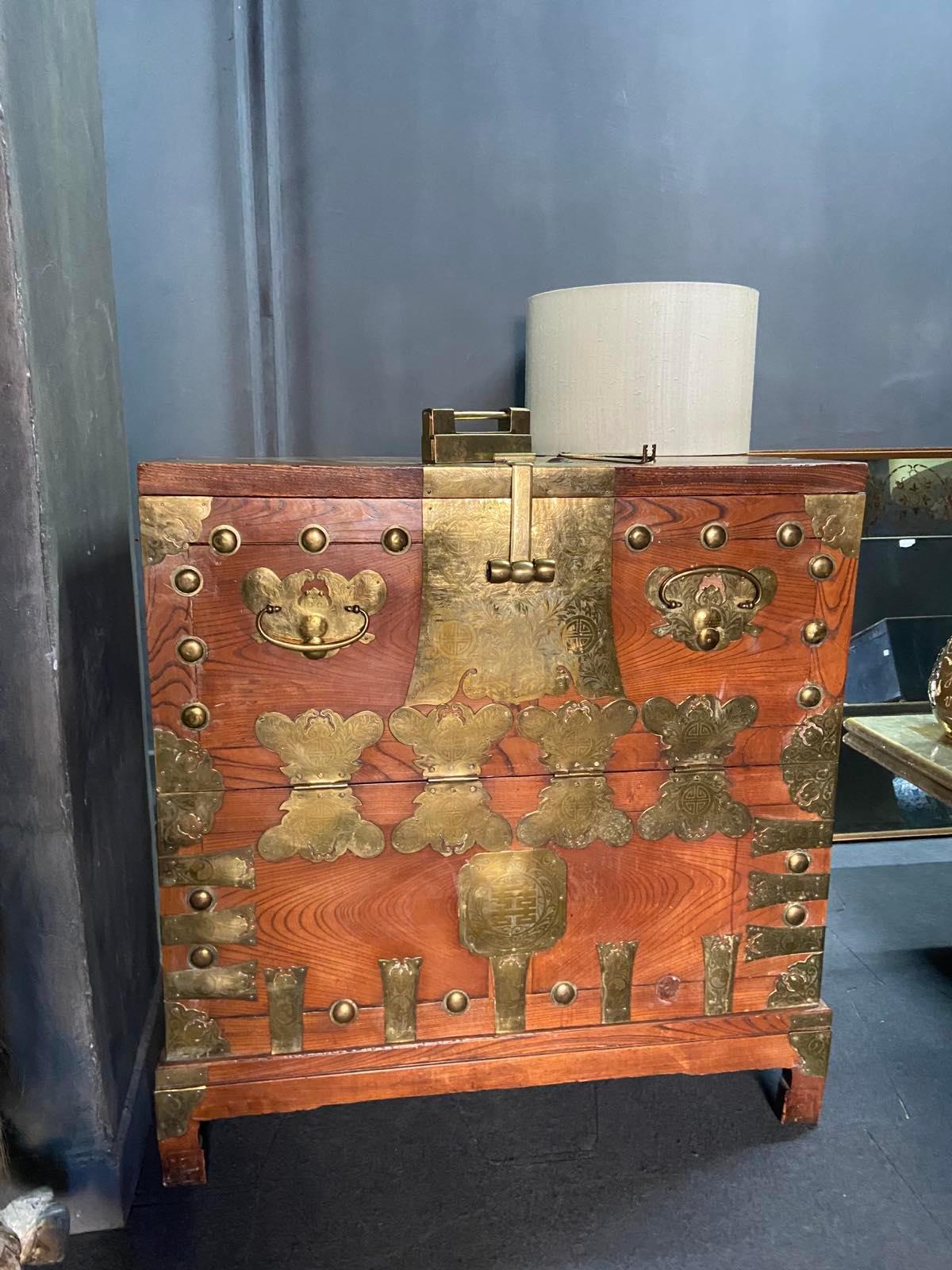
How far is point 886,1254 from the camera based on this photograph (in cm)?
111

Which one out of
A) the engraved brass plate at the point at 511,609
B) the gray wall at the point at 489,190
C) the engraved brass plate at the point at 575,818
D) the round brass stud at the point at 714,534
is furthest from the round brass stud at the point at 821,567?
the gray wall at the point at 489,190

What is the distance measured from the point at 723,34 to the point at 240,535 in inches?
66.0

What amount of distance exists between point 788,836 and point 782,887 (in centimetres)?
8

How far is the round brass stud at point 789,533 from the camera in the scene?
3.71ft

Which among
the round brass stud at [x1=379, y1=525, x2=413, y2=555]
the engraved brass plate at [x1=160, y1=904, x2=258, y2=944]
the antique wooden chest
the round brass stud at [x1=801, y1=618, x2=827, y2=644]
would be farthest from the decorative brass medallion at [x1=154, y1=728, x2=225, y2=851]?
the round brass stud at [x1=801, y1=618, x2=827, y2=644]

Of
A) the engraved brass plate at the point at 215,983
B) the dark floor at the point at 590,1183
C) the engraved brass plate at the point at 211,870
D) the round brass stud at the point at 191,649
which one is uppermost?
the round brass stud at the point at 191,649

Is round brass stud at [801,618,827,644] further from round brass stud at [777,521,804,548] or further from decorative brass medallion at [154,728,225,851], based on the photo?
decorative brass medallion at [154,728,225,851]

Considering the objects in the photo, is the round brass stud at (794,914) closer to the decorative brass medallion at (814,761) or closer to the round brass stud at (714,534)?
the decorative brass medallion at (814,761)

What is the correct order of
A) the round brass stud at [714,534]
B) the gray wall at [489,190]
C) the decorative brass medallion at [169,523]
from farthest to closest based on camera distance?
the gray wall at [489,190] → the round brass stud at [714,534] → the decorative brass medallion at [169,523]

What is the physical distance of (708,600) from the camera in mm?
1142

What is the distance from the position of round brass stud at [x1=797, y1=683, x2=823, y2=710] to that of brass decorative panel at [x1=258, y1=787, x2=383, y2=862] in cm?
61

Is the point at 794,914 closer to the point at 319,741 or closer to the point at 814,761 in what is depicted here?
the point at 814,761

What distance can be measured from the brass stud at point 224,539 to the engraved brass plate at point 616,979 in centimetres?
76

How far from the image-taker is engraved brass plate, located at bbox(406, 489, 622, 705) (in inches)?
42.3
